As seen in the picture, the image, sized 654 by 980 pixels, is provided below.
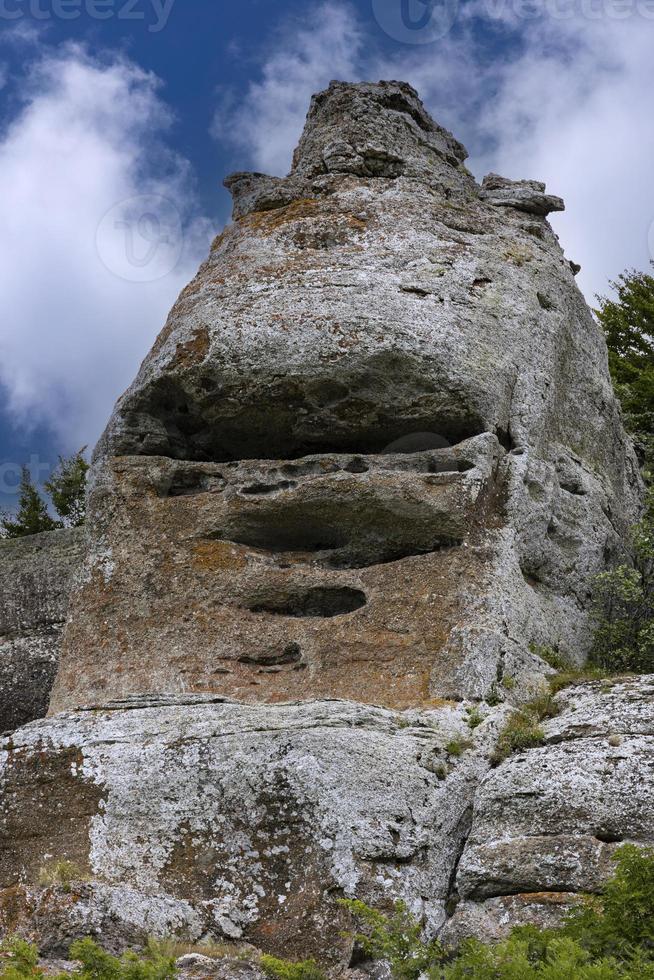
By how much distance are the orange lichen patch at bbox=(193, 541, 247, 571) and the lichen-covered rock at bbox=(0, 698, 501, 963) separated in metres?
1.94

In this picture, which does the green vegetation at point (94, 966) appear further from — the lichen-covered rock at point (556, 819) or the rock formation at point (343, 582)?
the lichen-covered rock at point (556, 819)

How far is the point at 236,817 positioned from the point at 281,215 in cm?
785

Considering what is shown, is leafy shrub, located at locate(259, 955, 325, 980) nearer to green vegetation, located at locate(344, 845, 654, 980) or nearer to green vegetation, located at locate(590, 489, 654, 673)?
green vegetation, located at locate(344, 845, 654, 980)

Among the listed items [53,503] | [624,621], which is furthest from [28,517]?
[624,621]

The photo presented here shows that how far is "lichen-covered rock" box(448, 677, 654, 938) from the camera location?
7832mm

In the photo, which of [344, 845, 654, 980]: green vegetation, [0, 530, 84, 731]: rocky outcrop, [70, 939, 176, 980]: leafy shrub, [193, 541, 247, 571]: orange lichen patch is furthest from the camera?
[0, 530, 84, 731]: rocky outcrop

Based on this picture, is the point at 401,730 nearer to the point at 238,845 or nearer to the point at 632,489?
the point at 238,845

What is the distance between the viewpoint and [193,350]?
1283 cm

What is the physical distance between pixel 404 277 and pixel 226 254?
2382mm

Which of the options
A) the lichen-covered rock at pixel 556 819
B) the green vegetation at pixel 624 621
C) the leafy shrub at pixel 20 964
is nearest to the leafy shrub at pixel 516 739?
the lichen-covered rock at pixel 556 819

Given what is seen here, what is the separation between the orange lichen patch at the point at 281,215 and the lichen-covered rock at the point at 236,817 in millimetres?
6426

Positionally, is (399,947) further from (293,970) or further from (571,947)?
(571,947)

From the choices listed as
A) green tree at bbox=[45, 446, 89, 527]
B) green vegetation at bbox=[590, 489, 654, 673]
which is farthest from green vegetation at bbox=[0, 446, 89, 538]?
green vegetation at bbox=[590, 489, 654, 673]

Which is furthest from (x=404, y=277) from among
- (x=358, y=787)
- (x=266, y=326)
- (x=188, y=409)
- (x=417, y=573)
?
(x=358, y=787)
